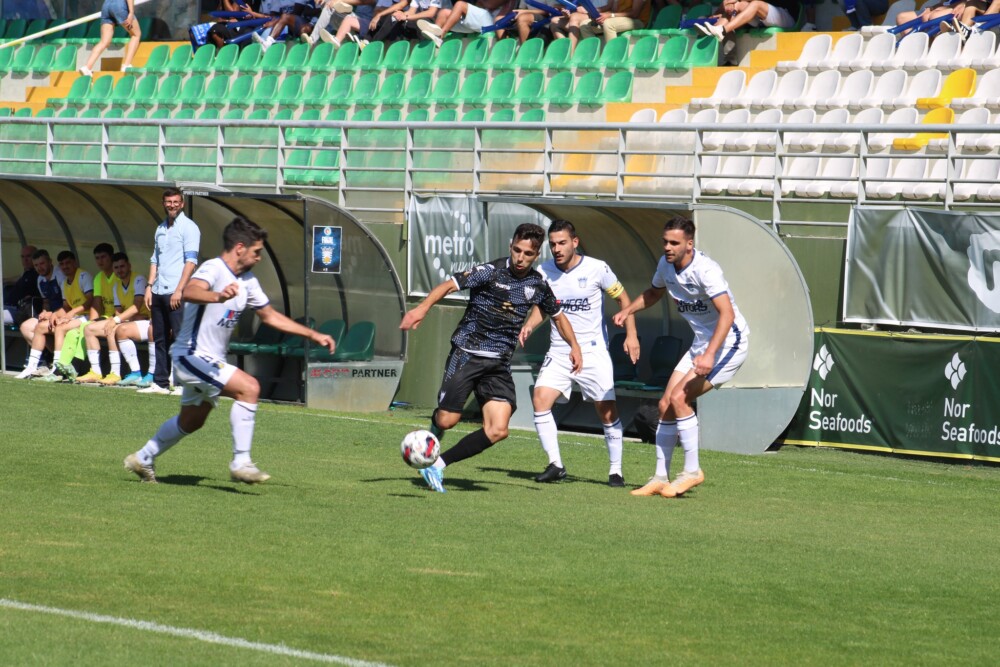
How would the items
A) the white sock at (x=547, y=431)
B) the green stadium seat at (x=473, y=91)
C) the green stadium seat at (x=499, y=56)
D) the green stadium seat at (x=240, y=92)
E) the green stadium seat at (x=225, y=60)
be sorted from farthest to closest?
the green stadium seat at (x=225, y=60) < the green stadium seat at (x=240, y=92) < the green stadium seat at (x=499, y=56) < the green stadium seat at (x=473, y=91) < the white sock at (x=547, y=431)

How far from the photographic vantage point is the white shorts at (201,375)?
9.88 m

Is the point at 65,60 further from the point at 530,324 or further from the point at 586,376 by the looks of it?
the point at 586,376

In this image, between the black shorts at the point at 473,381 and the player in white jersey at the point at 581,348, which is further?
the player in white jersey at the point at 581,348

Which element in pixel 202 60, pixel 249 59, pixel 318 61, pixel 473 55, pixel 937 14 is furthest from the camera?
pixel 202 60

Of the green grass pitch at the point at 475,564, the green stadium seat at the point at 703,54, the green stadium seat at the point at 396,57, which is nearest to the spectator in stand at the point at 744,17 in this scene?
the green stadium seat at the point at 703,54

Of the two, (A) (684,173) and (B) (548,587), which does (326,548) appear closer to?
(B) (548,587)

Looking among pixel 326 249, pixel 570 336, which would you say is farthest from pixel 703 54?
pixel 570 336

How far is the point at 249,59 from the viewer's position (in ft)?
93.6

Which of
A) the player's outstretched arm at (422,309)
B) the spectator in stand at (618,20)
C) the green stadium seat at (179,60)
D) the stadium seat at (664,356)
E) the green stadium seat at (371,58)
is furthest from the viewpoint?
the green stadium seat at (179,60)

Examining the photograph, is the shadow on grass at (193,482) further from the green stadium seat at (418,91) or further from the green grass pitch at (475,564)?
the green stadium seat at (418,91)

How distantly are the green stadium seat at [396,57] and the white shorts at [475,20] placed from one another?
1.11m

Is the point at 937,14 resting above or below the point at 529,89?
above

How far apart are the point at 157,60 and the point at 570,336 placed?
21.3 meters

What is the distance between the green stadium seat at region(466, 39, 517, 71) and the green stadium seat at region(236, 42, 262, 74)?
5.62 m
